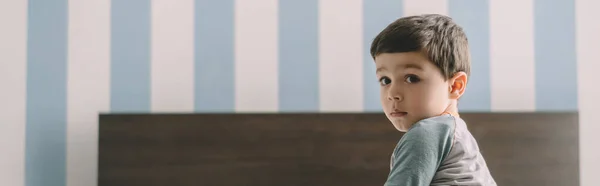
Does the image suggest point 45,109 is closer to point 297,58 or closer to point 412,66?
point 297,58

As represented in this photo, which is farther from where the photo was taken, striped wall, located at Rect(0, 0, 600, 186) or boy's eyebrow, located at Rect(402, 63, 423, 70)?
striped wall, located at Rect(0, 0, 600, 186)

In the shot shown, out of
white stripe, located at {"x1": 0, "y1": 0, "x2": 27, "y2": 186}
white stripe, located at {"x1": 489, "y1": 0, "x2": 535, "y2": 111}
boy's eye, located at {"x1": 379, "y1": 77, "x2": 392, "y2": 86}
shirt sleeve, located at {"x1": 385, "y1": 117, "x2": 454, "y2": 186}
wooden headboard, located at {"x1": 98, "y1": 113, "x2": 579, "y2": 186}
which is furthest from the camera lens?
white stripe, located at {"x1": 489, "y1": 0, "x2": 535, "y2": 111}

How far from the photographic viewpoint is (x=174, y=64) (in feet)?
8.02

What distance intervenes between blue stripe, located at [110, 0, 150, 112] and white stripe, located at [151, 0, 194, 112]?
0.03 metres

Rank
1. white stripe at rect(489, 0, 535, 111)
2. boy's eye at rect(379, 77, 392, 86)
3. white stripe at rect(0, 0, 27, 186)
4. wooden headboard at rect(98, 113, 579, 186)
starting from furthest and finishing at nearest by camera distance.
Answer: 1. white stripe at rect(489, 0, 535, 111)
2. white stripe at rect(0, 0, 27, 186)
3. wooden headboard at rect(98, 113, 579, 186)
4. boy's eye at rect(379, 77, 392, 86)

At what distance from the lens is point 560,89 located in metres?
2.56

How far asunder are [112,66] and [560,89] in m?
1.63

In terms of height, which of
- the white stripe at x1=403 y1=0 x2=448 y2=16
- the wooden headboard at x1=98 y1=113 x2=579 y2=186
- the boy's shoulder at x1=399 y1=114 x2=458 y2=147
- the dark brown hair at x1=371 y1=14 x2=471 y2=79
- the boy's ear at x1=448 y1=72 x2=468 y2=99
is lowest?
the wooden headboard at x1=98 y1=113 x2=579 y2=186

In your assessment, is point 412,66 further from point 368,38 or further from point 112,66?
point 112,66

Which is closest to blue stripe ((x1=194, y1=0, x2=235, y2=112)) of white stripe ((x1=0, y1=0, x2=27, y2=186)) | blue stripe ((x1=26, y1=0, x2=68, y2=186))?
blue stripe ((x1=26, y1=0, x2=68, y2=186))

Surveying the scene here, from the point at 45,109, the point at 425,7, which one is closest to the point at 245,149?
the point at 45,109

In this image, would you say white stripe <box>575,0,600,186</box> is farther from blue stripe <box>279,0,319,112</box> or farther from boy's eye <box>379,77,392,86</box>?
boy's eye <box>379,77,392,86</box>

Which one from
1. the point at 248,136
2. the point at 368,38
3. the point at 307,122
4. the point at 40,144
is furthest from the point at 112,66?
the point at 368,38

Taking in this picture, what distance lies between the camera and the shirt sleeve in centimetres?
93
